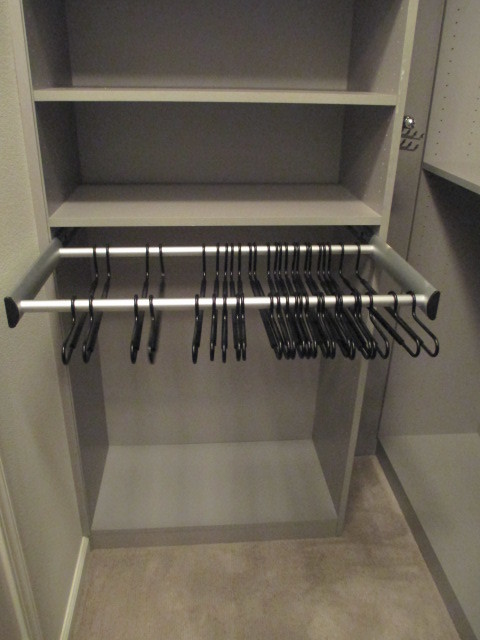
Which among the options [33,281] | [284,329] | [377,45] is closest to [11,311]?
[33,281]

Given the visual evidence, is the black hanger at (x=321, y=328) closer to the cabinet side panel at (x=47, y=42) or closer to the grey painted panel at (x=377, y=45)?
the grey painted panel at (x=377, y=45)

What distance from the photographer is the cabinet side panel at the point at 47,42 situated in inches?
42.4

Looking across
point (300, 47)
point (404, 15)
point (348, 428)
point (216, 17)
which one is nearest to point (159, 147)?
point (216, 17)

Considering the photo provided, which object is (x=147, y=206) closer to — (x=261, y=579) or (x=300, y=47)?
(x=300, y=47)

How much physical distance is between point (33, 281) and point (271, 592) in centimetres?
111

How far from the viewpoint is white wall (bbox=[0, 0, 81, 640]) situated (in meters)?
1.00

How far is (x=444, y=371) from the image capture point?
1.89 m

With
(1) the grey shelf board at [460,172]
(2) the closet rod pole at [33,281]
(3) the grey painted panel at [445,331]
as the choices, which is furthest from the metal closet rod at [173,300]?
(3) the grey painted panel at [445,331]

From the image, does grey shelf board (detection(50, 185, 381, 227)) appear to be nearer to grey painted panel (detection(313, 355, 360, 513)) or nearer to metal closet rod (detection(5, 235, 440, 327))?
metal closet rod (detection(5, 235, 440, 327))

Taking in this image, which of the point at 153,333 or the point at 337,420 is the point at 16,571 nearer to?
the point at 153,333

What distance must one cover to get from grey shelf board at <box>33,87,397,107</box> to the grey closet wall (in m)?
0.41

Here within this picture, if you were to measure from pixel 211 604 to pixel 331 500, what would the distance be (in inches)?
19.8

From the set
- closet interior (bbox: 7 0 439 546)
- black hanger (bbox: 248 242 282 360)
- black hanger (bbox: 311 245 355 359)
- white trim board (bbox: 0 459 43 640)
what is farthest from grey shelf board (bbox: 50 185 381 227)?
white trim board (bbox: 0 459 43 640)

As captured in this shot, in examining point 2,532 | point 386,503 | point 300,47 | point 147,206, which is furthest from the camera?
point 386,503
